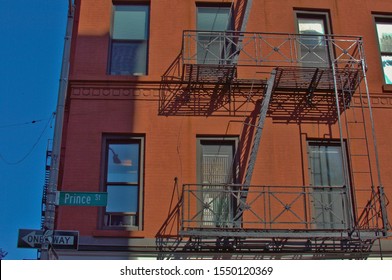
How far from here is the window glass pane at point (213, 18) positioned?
14.2 m

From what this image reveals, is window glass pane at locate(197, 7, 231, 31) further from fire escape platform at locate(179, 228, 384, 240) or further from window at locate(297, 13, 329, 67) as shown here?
A: fire escape platform at locate(179, 228, 384, 240)

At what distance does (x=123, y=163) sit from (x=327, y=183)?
4.86 metres

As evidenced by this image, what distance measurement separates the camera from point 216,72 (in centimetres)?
1288

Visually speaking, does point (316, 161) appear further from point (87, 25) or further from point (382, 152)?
point (87, 25)

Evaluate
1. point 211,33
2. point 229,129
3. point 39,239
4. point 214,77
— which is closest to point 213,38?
point 211,33

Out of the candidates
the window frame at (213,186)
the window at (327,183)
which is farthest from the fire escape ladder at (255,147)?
the window at (327,183)

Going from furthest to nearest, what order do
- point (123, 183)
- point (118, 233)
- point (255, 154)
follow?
point (123, 183), point (255, 154), point (118, 233)

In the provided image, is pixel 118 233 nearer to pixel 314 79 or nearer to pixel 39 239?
pixel 39 239

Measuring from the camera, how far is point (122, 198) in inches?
493

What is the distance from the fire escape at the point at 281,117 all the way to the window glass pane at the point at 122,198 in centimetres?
103

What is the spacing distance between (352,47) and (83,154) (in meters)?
7.25

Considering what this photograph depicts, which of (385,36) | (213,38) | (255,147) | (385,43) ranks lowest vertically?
(255,147)

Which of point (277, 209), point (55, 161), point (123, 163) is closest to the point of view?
point (55, 161)
